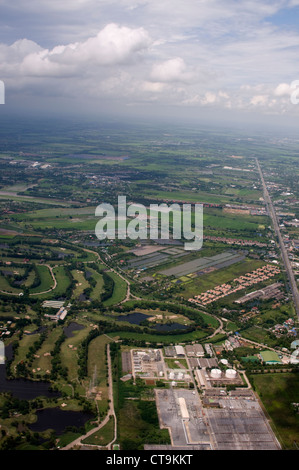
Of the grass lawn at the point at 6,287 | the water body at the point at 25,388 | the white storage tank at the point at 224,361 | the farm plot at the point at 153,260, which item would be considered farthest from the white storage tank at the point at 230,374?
the grass lawn at the point at 6,287

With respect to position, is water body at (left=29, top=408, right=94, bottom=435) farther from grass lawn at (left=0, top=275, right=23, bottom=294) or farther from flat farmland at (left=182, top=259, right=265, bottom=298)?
flat farmland at (left=182, top=259, right=265, bottom=298)

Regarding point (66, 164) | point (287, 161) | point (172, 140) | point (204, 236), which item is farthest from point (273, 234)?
point (172, 140)

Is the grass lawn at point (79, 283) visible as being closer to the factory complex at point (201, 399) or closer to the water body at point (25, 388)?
the factory complex at point (201, 399)

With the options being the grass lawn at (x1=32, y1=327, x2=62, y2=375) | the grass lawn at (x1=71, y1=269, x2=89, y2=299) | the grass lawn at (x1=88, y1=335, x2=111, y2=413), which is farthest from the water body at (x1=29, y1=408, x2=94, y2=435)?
the grass lawn at (x1=71, y1=269, x2=89, y2=299)

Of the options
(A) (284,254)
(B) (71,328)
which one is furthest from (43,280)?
(A) (284,254)

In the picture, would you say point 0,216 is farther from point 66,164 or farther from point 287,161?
point 287,161

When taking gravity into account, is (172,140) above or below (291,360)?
above
